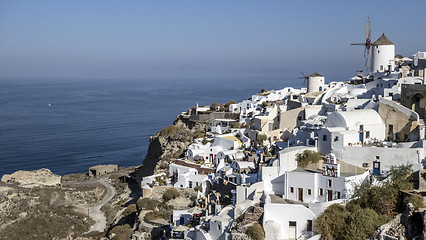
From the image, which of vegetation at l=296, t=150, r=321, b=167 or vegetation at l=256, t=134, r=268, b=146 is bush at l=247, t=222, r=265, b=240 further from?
vegetation at l=256, t=134, r=268, b=146

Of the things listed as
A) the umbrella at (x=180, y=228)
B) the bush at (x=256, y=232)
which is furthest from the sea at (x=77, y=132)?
the bush at (x=256, y=232)

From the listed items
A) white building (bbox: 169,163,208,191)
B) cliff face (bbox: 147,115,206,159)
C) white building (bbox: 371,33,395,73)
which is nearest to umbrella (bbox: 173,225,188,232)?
white building (bbox: 169,163,208,191)

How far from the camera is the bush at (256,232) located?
1972 centimetres

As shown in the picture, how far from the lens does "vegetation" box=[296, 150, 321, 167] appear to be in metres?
22.8

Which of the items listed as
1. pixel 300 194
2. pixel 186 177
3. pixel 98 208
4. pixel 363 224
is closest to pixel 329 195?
pixel 300 194

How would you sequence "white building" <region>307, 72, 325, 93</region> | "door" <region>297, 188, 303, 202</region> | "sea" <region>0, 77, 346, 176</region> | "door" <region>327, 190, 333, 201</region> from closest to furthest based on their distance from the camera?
"door" <region>327, 190, 333, 201</region>
"door" <region>297, 188, 303, 202</region>
"white building" <region>307, 72, 325, 93</region>
"sea" <region>0, 77, 346, 176</region>

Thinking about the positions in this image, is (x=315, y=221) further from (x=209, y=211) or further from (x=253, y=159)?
(x=253, y=159)

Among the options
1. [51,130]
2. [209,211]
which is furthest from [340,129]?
[51,130]

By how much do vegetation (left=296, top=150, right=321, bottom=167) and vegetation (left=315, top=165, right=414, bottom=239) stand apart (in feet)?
11.2

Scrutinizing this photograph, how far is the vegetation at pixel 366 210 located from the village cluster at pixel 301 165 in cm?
52

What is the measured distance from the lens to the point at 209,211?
81.0 feet

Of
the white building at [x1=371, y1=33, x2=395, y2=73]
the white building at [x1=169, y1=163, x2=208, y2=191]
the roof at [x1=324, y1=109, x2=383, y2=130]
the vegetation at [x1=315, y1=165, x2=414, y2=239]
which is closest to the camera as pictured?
the vegetation at [x1=315, y1=165, x2=414, y2=239]

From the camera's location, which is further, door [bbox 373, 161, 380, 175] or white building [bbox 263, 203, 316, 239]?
door [bbox 373, 161, 380, 175]

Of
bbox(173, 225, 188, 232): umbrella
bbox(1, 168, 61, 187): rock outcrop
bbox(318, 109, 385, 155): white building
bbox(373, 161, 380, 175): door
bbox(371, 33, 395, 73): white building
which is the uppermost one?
bbox(371, 33, 395, 73): white building
